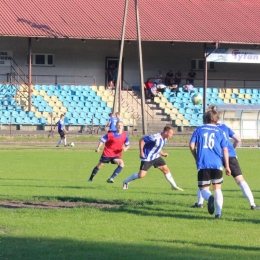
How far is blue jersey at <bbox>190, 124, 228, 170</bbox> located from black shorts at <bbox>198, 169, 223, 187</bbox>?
2.9 inches

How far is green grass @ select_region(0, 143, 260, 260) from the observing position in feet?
27.4

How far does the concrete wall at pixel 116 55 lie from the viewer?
48.8 metres

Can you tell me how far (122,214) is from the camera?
11.5 m

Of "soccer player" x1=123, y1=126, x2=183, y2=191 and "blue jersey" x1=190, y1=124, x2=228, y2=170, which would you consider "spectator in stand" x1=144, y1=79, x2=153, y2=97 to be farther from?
"blue jersey" x1=190, y1=124, x2=228, y2=170

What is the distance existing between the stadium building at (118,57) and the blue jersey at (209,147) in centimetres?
3163

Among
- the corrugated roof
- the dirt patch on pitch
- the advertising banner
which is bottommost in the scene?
the dirt patch on pitch

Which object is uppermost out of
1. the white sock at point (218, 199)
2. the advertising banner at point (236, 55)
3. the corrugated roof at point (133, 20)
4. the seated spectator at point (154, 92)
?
the corrugated roof at point (133, 20)

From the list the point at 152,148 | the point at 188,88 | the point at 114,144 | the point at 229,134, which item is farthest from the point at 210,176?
the point at 188,88

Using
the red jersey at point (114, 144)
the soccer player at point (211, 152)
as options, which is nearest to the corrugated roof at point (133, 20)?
the red jersey at point (114, 144)

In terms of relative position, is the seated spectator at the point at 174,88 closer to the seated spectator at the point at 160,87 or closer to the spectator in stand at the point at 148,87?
the seated spectator at the point at 160,87

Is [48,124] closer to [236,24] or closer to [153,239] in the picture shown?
[236,24]

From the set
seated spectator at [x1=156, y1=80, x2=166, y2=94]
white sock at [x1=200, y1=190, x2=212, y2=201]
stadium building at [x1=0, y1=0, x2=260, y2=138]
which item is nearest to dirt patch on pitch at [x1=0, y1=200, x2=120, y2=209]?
white sock at [x1=200, y1=190, x2=212, y2=201]

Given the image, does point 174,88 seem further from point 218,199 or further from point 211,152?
point 218,199

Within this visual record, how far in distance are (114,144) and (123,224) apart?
763cm
